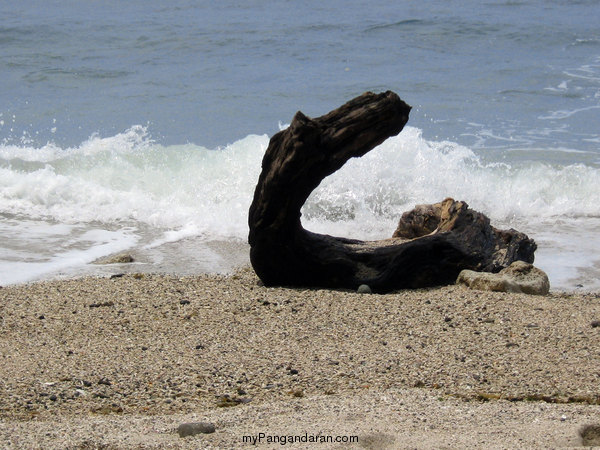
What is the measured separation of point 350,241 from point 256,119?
318 inches

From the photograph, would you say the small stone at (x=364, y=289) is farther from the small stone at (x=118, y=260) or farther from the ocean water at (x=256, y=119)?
the small stone at (x=118, y=260)

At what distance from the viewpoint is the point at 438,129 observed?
46.1ft

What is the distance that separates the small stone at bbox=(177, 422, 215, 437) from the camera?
392cm

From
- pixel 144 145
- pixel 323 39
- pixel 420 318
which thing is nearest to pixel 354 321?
pixel 420 318

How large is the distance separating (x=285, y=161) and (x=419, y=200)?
4.41m

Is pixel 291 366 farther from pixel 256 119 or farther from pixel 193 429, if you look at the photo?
pixel 256 119

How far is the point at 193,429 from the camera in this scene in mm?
3932

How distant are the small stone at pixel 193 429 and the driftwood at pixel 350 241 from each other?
2.65 m

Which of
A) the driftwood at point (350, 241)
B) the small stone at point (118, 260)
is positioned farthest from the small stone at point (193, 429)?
the small stone at point (118, 260)

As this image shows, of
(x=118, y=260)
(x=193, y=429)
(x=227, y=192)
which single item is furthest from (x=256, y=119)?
(x=193, y=429)

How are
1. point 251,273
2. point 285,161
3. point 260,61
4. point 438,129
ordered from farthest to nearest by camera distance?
point 260,61 < point 438,129 < point 251,273 < point 285,161

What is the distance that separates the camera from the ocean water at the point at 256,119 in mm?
9492

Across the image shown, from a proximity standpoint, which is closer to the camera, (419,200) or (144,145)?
(419,200)

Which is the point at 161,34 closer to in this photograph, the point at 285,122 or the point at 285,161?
the point at 285,122
